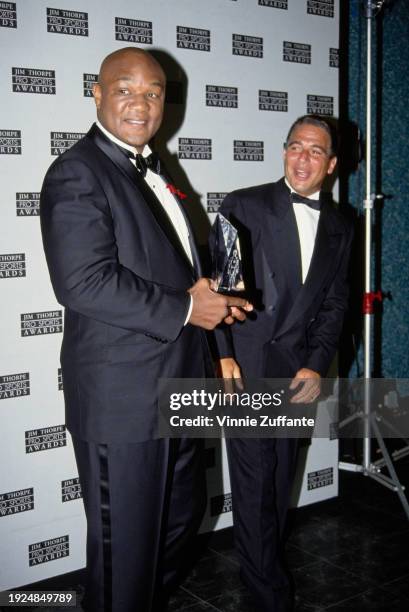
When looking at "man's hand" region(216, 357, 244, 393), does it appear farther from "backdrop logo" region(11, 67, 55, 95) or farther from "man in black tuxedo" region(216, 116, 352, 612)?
"backdrop logo" region(11, 67, 55, 95)

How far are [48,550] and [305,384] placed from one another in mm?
1320

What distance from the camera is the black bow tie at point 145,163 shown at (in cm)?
185

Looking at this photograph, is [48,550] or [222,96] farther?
[222,96]

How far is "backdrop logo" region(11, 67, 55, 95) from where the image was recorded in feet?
7.69

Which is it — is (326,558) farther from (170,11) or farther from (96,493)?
(170,11)

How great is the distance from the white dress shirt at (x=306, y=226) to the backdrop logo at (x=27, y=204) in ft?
3.44

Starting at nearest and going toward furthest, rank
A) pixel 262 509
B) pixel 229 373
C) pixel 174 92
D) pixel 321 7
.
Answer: pixel 229 373 → pixel 262 509 → pixel 174 92 → pixel 321 7

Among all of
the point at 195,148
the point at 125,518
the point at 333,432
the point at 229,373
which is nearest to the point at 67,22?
the point at 195,148

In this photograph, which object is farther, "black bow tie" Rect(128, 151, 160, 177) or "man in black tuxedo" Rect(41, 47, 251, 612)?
"black bow tie" Rect(128, 151, 160, 177)

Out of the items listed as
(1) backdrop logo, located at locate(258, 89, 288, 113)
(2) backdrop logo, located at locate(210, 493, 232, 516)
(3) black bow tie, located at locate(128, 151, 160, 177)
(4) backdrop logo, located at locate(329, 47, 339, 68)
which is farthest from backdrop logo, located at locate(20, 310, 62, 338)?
(4) backdrop logo, located at locate(329, 47, 339, 68)

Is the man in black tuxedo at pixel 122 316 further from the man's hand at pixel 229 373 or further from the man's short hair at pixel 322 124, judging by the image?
the man's short hair at pixel 322 124

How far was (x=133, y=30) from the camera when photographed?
257 centimetres

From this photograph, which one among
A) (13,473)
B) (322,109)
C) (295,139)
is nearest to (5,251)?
(13,473)

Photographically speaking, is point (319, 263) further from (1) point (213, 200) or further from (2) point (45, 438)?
(2) point (45, 438)
